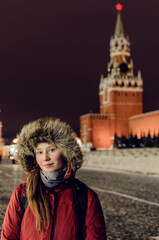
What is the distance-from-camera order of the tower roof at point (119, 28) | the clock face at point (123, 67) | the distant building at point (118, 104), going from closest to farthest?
the distant building at point (118, 104), the clock face at point (123, 67), the tower roof at point (119, 28)

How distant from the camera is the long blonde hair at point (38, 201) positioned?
73.0 inches

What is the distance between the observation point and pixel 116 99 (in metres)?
73.2

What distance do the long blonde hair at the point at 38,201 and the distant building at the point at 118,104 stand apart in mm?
59177

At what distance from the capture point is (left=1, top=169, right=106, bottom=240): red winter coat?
1.87m

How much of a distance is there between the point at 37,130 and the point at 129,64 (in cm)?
7969

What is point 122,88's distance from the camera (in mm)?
74938

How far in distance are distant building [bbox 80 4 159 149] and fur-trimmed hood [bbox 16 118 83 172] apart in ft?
194

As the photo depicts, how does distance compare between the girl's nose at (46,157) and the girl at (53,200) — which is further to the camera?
the girl's nose at (46,157)

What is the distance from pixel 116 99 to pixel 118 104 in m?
1.34

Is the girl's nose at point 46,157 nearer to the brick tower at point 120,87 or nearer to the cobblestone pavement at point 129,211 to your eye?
the cobblestone pavement at point 129,211

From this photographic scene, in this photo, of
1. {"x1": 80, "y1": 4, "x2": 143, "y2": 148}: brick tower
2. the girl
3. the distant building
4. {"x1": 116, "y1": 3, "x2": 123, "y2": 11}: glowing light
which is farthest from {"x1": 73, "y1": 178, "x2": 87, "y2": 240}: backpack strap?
{"x1": 116, "y1": 3, "x2": 123, "y2": 11}: glowing light

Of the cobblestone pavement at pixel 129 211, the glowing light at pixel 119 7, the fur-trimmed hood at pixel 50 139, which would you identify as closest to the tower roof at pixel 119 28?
the glowing light at pixel 119 7

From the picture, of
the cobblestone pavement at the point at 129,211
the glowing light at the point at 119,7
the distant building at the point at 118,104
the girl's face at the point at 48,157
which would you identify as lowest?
the cobblestone pavement at the point at 129,211

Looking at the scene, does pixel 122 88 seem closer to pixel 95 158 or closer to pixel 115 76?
pixel 115 76
